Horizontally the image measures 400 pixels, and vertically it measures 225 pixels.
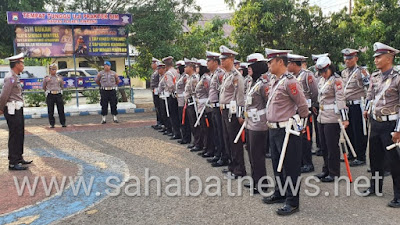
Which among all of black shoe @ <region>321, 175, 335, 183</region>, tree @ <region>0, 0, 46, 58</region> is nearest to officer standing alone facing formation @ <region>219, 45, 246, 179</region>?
black shoe @ <region>321, 175, 335, 183</region>

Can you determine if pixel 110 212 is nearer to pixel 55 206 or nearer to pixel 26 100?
pixel 55 206

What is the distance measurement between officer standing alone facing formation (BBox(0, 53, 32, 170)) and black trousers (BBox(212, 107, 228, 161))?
330cm

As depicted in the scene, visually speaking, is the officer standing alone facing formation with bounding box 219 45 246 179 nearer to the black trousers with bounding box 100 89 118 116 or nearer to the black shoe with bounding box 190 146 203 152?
the black shoe with bounding box 190 146 203 152

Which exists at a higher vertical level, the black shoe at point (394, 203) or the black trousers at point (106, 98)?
the black trousers at point (106, 98)

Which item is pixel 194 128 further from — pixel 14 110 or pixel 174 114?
pixel 14 110

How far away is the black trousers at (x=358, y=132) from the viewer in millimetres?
6584

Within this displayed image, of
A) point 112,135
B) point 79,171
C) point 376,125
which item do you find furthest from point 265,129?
point 112,135

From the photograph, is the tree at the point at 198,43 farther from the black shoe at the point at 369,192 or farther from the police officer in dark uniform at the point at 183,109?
the black shoe at the point at 369,192

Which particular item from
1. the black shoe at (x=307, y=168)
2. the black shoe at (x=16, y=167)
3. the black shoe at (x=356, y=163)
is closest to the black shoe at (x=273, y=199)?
the black shoe at (x=307, y=168)

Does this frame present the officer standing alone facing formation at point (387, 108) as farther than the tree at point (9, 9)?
No

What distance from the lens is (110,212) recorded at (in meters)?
4.46

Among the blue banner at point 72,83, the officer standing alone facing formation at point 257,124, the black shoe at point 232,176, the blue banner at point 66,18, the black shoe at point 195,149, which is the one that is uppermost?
the blue banner at point 66,18

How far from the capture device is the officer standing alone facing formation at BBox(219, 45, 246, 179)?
5.47m

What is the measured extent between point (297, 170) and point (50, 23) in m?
11.7
